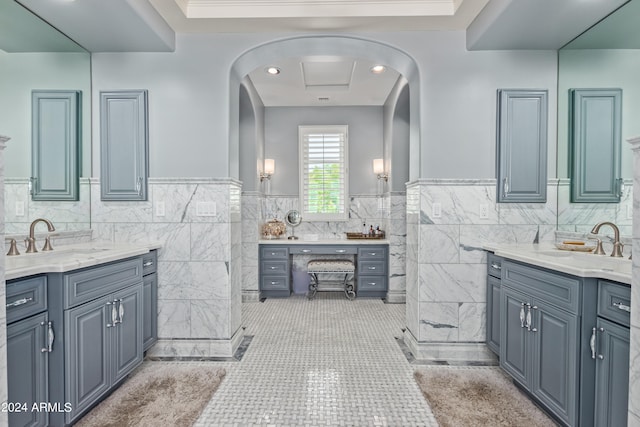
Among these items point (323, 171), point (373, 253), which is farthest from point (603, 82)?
point (323, 171)

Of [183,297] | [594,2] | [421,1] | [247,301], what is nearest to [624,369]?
[594,2]

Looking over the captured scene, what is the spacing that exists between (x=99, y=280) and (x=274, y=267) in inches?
108

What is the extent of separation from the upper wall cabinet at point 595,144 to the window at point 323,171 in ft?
9.73

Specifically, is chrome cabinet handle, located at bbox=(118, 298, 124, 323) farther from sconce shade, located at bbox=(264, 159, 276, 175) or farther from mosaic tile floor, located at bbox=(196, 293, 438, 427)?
sconce shade, located at bbox=(264, 159, 276, 175)

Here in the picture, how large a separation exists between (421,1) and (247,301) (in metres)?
3.86

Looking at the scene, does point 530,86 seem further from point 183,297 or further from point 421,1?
point 183,297

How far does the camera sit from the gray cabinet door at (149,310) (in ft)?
8.88

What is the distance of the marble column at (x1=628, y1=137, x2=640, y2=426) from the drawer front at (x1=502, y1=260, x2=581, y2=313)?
0.39 m

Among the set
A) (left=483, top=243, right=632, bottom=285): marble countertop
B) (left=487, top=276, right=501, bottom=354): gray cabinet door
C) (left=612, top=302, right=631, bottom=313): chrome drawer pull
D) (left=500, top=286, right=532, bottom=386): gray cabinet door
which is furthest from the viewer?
(left=487, top=276, right=501, bottom=354): gray cabinet door

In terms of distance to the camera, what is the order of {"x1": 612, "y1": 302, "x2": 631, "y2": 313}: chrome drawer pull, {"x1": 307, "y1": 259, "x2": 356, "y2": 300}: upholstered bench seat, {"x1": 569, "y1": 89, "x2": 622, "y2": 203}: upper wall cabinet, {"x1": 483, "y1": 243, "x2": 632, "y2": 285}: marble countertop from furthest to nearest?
{"x1": 307, "y1": 259, "x2": 356, "y2": 300}: upholstered bench seat
{"x1": 569, "y1": 89, "x2": 622, "y2": 203}: upper wall cabinet
{"x1": 483, "y1": 243, "x2": 632, "y2": 285}: marble countertop
{"x1": 612, "y1": 302, "x2": 631, "y2": 313}: chrome drawer pull

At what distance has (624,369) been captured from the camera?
1.54 meters

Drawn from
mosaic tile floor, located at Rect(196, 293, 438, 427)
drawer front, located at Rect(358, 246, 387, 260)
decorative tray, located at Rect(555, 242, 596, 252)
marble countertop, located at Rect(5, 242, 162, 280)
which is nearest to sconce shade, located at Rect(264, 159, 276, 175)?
drawer front, located at Rect(358, 246, 387, 260)

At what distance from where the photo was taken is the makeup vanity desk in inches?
185

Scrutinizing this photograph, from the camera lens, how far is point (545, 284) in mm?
2033
